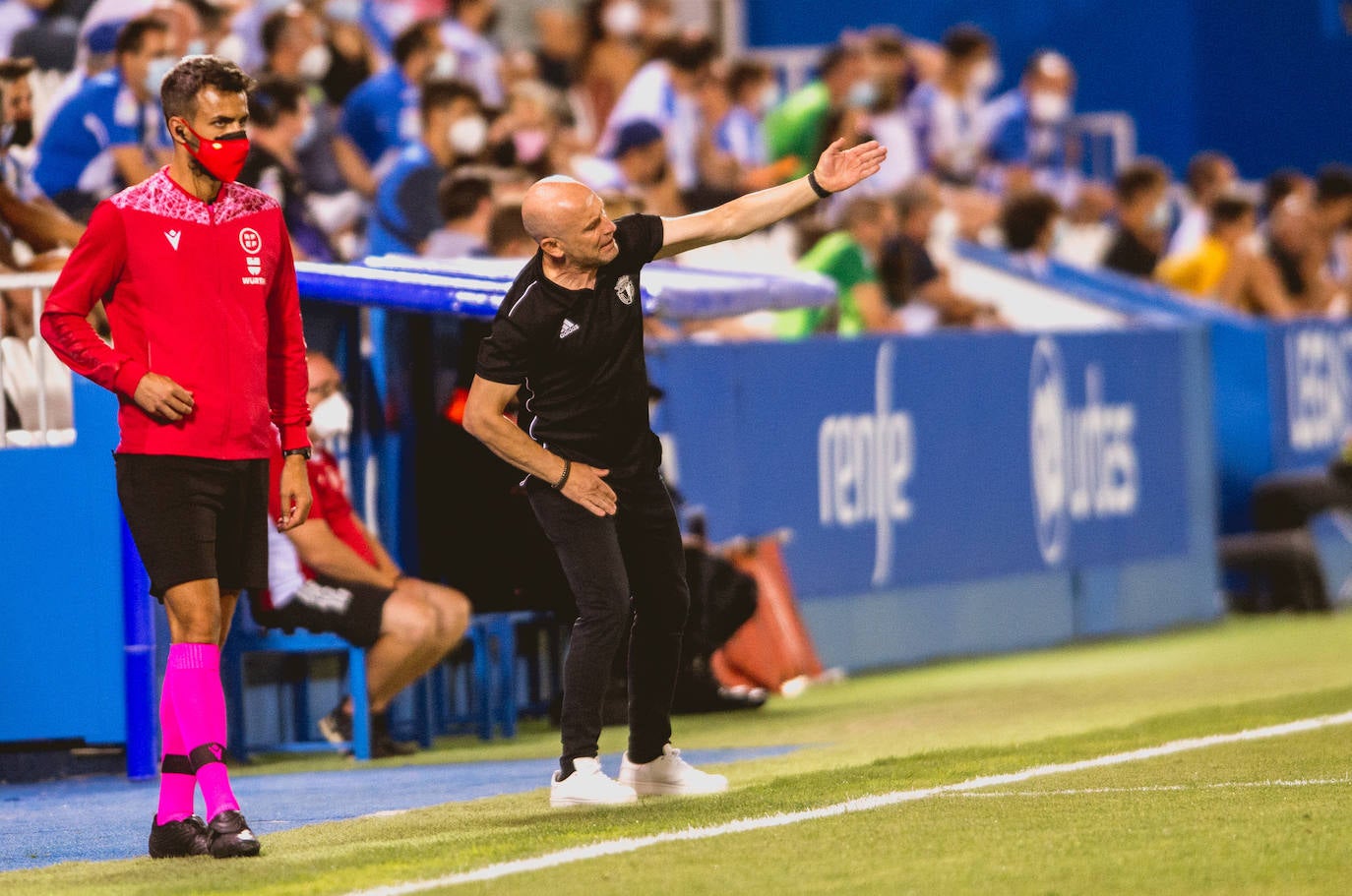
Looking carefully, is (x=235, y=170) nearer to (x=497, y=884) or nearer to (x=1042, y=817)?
(x=497, y=884)

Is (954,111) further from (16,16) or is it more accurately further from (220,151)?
(220,151)

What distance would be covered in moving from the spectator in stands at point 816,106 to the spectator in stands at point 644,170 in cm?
283

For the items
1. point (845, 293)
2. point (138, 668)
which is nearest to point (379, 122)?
point (845, 293)

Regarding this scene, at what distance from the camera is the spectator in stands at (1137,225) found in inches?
799

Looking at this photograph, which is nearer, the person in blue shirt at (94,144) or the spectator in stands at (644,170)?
the person in blue shirt at (94,144)

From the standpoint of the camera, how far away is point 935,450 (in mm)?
14516

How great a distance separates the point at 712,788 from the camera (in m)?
8.24

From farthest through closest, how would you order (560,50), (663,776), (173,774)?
(560,50), (663,776), (173,774)

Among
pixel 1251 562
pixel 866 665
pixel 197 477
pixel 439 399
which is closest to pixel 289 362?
pixel 197 477

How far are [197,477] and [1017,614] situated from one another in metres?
8.89

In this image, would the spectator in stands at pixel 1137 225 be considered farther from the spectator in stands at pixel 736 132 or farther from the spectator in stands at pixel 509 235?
the spectator in stands at pixel 509 235

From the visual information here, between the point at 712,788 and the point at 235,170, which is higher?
the point at 235,170

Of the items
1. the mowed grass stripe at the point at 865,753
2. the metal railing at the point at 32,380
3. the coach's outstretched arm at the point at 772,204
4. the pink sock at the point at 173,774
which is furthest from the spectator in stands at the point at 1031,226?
the pink sock at the point at 173,774

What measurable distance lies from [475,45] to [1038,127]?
7.54m
